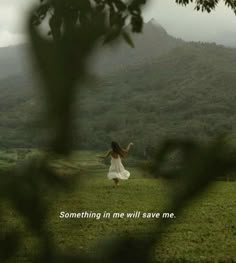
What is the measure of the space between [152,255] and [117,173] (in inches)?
373

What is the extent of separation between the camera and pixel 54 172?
810 mm

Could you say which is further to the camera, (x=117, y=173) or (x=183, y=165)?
(x=117, y=173)

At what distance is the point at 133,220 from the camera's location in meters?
7.36

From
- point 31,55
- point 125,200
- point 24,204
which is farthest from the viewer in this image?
point 125,200

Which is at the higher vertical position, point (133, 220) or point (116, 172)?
point (133, 220)

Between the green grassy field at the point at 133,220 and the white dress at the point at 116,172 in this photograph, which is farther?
the white dress at the point at 116,172

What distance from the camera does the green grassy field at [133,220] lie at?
2.66ft

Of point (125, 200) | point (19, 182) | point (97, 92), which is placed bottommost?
point (125, 200)

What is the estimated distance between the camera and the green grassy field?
32.0 inches

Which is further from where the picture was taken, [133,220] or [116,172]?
[116,172]

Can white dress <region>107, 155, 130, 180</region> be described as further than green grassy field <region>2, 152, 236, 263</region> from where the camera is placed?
Yes

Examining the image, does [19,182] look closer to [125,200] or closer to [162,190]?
[162,190]

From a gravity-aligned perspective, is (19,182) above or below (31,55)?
below

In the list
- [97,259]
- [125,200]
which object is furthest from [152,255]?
[125,200]
